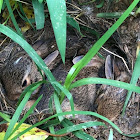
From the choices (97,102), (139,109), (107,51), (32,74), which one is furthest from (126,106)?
(32,74)

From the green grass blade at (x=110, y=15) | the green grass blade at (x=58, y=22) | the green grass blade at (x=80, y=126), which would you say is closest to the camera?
the green grass blade at (x=58, y=22)

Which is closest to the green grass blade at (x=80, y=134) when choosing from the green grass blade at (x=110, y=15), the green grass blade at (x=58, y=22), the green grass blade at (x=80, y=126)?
the green grass blade at (x=80, y=126)

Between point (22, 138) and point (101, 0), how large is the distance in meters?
1.66

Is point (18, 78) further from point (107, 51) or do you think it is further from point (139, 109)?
point (139, 109)

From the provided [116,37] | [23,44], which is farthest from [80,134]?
[116,37]

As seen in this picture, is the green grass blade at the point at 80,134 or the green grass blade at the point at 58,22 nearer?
the green grass blade at the point at 58,22

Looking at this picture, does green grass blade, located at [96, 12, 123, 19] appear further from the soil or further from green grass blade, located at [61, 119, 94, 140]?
green grass blade, located at [61, 119, 94, 140]

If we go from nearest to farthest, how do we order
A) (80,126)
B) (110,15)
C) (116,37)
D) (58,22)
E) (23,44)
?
(58,22) → (23,44) → (80,126) → (110,15) → (116,37)

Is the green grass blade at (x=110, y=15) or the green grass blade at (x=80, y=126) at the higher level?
the green grass blade at (x=110, y=15)

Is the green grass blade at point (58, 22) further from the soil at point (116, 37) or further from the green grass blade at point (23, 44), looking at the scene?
the soil at point (116, 37)

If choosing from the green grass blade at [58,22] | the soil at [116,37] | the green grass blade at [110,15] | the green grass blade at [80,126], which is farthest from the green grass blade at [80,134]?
the green grass blade at [110,15]

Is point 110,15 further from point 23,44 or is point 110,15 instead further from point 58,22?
point 23,44

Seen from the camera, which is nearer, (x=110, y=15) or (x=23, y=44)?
(x=23, y=44)

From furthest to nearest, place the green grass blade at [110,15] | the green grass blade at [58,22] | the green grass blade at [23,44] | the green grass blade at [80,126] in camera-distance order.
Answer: the green grass blade at [110,15] → the green grass blade at [80,126] → the green grass blade at [23,44] → the green grass blade at [58,22]
